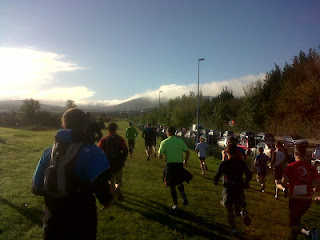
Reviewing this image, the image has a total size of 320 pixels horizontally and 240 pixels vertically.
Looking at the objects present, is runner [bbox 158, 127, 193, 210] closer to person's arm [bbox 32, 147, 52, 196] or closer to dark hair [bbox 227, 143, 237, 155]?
dark hair [bbox 227, 143, 237, 155]

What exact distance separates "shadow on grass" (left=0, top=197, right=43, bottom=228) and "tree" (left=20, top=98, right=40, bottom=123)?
63082 millimetres

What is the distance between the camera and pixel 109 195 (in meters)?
2.73

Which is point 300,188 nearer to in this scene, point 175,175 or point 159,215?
point 175,175

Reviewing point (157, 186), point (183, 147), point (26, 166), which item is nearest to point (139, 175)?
point (157, 186)

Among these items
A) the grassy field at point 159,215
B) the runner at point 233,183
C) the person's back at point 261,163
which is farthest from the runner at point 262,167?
the runner at point 233,183

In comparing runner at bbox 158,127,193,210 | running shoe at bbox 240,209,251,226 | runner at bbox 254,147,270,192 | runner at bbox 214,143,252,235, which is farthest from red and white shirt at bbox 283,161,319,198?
runner at bbox 254,147,270,192

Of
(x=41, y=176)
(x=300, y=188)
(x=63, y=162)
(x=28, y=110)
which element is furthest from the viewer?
(x=28, y=110)

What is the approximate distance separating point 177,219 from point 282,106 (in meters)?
42.3

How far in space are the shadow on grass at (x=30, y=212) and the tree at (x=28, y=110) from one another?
6308cm

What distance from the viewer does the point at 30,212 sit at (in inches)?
253

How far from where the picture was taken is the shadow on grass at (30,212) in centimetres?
597

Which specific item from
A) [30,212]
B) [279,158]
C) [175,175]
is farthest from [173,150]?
[279,158]

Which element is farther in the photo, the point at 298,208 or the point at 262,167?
the point at 262,167

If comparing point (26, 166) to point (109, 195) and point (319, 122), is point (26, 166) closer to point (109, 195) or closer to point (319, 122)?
point (109, 195)
